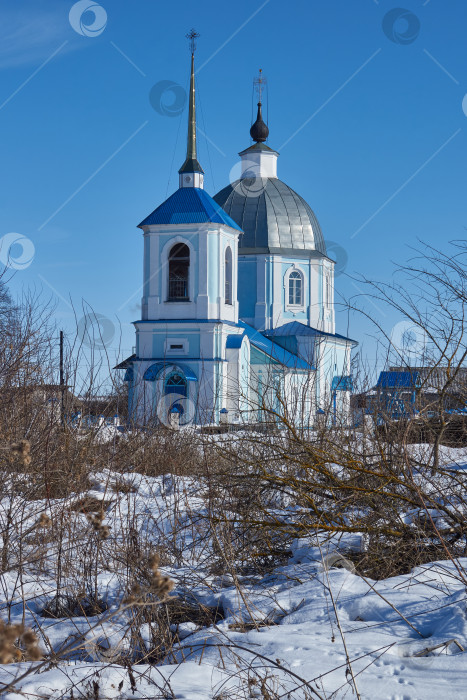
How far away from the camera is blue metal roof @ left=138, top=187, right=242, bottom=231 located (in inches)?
1206

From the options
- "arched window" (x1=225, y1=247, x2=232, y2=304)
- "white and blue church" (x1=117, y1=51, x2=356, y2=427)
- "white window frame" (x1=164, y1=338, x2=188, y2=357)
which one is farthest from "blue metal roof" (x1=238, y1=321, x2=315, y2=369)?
"white window frame" (x1=164, y1=338, x2=188, y2=357)

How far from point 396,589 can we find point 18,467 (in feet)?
10.6

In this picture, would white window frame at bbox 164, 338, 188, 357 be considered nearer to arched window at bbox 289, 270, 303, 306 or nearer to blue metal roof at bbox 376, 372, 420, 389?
arched window at bbox 289, 270, 303, 306

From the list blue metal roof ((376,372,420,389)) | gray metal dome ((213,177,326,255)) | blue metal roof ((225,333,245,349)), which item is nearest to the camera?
blue metal roof ((376,372,420,389))

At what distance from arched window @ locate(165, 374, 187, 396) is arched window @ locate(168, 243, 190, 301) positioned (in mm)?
3073

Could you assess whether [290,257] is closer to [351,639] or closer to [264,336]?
[264,336]

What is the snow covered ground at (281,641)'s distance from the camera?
9.92 feet

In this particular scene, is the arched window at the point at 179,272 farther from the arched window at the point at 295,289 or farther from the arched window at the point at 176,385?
the arched window at the point at 295,289

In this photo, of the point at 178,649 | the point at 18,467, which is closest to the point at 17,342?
the point at 18,467

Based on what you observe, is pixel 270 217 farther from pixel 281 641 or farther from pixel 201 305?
pixel 281 641

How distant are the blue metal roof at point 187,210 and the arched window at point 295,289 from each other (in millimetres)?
6879

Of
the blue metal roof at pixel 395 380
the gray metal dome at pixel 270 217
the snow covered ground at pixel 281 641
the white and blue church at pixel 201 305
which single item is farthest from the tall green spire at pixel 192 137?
the snow covered ground at pixel 281 641

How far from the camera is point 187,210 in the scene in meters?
30.9

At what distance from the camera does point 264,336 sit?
1419 inches
